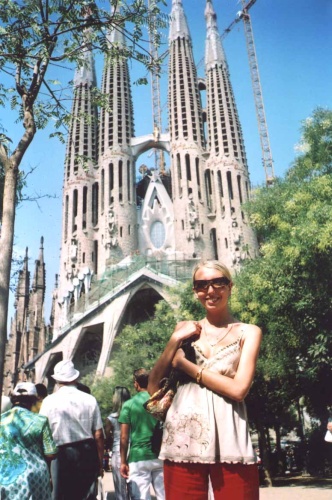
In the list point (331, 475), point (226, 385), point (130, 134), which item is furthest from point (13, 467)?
point (130, 134)

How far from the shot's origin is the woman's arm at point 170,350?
5.93 ft

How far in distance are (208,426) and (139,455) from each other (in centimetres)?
225

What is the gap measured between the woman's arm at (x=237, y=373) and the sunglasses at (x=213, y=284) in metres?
0.21

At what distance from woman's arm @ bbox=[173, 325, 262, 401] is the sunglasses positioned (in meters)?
0.21

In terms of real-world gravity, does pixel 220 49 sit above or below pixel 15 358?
above

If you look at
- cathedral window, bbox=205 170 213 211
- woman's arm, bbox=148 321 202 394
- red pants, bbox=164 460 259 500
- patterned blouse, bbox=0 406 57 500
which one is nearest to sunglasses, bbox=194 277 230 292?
woman's arm, bbox=148 321 202 394

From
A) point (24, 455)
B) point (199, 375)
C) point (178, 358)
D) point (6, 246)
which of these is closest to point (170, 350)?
point (178, 358)

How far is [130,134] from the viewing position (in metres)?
41.4

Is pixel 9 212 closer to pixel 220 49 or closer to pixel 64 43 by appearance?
pixel 64 43

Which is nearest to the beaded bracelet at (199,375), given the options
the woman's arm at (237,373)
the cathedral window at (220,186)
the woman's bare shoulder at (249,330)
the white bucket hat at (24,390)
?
the woman's arm at (237,373)

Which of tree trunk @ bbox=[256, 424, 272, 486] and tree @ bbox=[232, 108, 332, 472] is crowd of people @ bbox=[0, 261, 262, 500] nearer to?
tree @ bbox=[232, 108, 332, 472]

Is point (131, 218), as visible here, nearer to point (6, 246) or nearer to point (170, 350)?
point (6, 246)

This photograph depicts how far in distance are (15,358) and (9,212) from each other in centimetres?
4210

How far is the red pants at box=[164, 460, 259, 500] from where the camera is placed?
5.39ft
